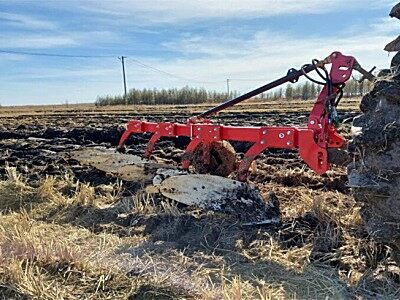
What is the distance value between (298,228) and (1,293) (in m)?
2.62

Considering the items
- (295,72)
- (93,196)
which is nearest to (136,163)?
(93,196)

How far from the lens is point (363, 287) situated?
142 inches

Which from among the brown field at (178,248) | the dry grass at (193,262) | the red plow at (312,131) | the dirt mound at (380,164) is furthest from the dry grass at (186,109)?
the dirt mound at (380,164)

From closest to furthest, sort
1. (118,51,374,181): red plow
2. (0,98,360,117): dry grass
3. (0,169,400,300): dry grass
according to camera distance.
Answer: (0,169,400,300): dry grass → (118,51,374,181): red plow → (0,98,360,117): dry grass

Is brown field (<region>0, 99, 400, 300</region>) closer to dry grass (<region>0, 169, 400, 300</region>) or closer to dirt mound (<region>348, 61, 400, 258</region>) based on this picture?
dry grass (<region>0, 169, 400, 300</region>)

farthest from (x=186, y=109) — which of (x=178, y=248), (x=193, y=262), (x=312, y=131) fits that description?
(x=193, y=262)

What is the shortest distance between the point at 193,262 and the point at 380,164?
1.68m

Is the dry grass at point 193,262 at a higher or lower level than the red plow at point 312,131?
lower

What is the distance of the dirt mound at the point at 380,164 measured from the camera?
344 cm

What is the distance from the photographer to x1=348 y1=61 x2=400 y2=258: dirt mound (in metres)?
3.44

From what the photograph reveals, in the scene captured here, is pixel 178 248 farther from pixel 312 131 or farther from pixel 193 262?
pixel 312 131

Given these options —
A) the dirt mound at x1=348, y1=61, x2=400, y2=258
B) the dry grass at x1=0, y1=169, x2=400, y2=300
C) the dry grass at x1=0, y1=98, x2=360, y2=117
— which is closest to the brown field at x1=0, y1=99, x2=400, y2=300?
the dry grass at x1=0, y1=169, x2=400, y2=300

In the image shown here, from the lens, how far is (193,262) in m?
4.19

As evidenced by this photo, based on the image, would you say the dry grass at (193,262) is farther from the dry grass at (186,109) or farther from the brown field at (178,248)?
the dry grass at (186,109)
